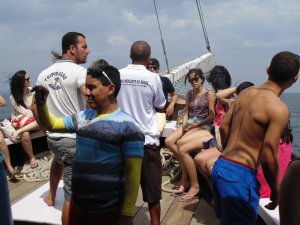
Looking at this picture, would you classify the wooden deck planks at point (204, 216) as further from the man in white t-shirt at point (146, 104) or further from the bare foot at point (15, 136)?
the bare foot at point (15, 136)

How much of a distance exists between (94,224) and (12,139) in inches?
127

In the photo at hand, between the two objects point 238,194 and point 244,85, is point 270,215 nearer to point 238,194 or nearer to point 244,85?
point 238,194

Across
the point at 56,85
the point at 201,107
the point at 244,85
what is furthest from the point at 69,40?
the point at 201,107

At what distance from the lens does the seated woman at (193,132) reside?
13.3ft

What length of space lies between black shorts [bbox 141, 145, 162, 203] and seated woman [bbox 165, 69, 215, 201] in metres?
1.03

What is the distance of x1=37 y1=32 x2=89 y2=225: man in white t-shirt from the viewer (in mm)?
2783

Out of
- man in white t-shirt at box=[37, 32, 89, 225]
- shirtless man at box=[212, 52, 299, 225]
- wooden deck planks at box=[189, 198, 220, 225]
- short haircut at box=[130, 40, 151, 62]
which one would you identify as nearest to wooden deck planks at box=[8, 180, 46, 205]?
man in white t-shirt at box=[37, 32, 89, 225]

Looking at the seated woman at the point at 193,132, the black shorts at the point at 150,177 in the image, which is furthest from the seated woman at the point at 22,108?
the black shorts at the point at 150,177

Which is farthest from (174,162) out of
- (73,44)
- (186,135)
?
(73,44)

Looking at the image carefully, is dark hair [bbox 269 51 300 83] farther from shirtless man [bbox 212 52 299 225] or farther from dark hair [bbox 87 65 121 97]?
dark hair [bbox 87 65 121 97]

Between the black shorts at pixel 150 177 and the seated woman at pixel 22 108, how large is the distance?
2508mm

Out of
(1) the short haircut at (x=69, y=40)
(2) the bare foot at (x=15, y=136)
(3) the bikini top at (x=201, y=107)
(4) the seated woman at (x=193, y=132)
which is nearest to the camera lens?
(1) the short haircut at (x=69, y=40)

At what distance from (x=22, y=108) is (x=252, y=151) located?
12.1 feet

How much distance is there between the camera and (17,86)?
508cm
